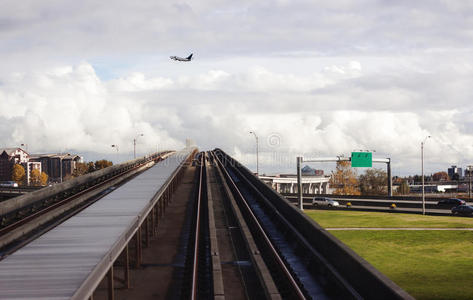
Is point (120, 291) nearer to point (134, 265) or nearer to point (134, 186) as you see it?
point (134, 265)

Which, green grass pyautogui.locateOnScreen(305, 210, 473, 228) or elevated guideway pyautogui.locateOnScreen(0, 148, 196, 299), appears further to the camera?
green grass pyautogui.locateOnScreen(305, 210, 473, 228)

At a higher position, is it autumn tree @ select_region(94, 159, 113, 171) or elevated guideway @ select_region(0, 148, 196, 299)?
autumn tree @ select_region(94, 159, 113, 171)

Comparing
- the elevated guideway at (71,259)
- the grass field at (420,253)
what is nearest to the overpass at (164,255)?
the elevated guideway at (71,259)

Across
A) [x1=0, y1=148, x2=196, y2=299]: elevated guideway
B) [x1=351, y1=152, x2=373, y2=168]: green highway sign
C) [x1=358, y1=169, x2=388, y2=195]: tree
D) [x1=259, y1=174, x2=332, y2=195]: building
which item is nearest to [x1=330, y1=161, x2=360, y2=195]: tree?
[x1=358, y1=169, x2=388, y2=195]: tree

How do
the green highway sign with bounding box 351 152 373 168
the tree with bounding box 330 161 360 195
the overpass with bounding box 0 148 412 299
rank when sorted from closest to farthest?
the overpass with bounding box 0 148 412 299 → the green highway sign with bounding box 351 152 373 168 → the tree with bounding box 330 161 360 195

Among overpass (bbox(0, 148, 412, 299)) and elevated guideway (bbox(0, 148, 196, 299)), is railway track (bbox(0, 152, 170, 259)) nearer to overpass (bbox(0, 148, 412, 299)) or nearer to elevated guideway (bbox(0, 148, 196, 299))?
overpass (bbox(0, 148, 412, 299))

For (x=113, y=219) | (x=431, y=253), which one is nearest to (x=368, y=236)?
(x=431, y=253)
